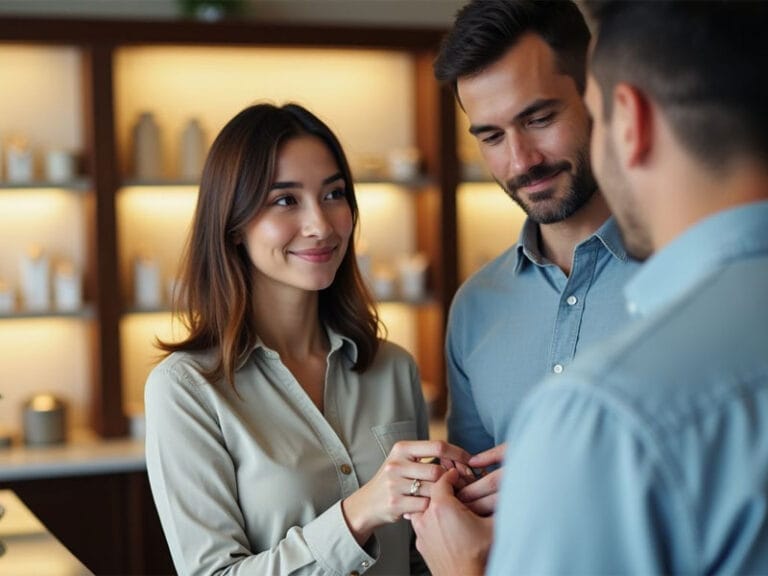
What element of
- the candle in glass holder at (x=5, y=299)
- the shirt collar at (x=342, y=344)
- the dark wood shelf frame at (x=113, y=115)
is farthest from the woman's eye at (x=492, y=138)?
the candle in glass holder at (x=5, y=299)

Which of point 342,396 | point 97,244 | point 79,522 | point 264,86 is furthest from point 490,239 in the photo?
point 342,396

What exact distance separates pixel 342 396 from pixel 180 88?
8.69 feet

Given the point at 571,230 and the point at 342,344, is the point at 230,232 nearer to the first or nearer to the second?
the point at 342,344

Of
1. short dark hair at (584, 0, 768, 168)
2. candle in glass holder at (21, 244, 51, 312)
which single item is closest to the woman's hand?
short dark hair at (584, 0, 768, 168)

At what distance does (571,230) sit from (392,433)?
52 centimetres

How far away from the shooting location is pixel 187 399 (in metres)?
1.98

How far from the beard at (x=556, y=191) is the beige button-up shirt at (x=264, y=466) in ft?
1.67

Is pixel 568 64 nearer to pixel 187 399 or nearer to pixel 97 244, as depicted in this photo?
pixel 187 399

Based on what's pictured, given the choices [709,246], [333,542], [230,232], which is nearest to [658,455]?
[709,246]

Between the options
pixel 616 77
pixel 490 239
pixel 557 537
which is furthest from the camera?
pixel 490 239

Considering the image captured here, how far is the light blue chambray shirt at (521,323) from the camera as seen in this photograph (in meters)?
2.00

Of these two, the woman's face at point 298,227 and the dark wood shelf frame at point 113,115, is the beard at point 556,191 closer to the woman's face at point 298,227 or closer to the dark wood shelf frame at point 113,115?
the woman's face at point 298,227

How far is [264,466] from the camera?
1.97m

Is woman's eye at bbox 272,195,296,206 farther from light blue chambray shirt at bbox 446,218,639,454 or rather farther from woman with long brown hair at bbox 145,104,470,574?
light blue chambray shirt at bbox 446,218,639,454
